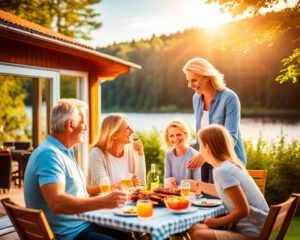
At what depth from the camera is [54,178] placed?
112 inches

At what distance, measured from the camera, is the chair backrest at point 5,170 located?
882cm

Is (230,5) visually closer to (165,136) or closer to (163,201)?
(165,136)

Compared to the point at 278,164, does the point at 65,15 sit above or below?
above

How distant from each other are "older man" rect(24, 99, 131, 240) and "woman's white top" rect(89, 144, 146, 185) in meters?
0.72

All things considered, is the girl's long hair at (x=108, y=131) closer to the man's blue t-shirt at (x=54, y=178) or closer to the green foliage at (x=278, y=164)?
the man's blue t-shirt at (x=54, y=178)

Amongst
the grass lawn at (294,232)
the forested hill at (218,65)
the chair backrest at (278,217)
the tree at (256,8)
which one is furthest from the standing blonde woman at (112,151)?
the forested hill at (218,65)

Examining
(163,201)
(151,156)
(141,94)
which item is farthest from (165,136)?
(141,94)

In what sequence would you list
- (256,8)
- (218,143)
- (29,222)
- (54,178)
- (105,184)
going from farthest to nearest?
(256,8)
(105,184)
(218,143)
(54,178)
(29,222)

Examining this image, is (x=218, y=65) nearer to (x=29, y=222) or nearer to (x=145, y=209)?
(x=145, y=209)

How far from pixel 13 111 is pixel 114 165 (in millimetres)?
18953

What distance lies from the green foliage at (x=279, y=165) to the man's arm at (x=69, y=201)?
5.03 metres

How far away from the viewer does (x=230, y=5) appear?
22.9ft

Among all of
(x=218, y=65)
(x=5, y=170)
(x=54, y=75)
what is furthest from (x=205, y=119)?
(x=218, y=65)

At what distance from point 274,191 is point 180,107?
2200 cm
